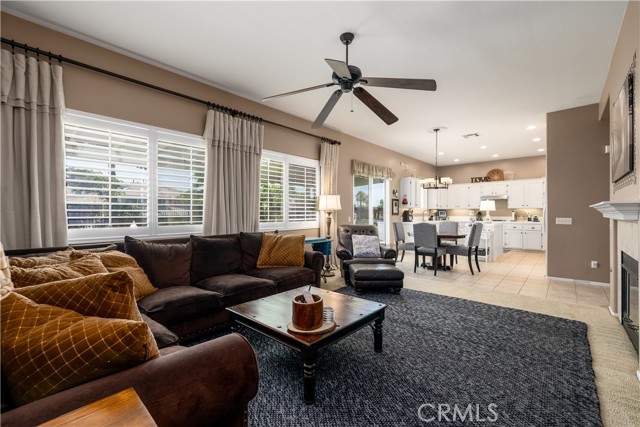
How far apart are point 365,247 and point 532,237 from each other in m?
6.34

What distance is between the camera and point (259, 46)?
301 cm

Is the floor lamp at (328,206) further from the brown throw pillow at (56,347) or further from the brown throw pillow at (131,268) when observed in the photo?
the brown throw pillow at (56,347)

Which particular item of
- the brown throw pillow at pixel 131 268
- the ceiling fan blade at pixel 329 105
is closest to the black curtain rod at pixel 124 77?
the ceiling fan blade at pixel 329 105

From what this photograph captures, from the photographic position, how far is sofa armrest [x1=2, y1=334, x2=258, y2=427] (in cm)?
82

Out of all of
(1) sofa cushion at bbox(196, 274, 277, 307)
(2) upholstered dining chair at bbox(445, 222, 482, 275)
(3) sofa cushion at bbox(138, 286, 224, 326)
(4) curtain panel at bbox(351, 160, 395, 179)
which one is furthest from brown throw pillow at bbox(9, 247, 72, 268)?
(2) upholstered dining chair at bbox(445, 222, 482, 275)

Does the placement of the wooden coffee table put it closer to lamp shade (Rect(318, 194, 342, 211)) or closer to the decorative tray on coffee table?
the decorative tray on coffee table

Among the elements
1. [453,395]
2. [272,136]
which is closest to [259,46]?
[272,136]

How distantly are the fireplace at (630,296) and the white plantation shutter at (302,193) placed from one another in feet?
13.6

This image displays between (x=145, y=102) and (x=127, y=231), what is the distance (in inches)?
58.8

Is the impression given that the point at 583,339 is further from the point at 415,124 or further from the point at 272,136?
the point at 272,136

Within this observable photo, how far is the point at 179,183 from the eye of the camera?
367 centimetres

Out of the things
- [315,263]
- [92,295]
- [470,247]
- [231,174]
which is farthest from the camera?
[470,247]

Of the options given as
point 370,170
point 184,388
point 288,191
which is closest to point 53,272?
point 184,388

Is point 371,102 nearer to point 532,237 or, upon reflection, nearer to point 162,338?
point 162,338
